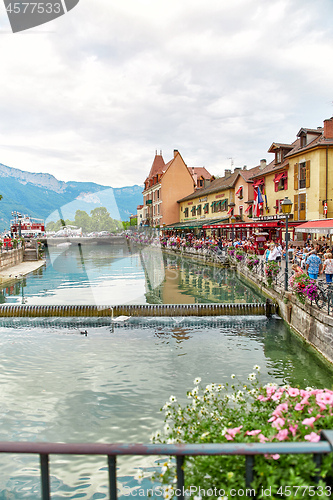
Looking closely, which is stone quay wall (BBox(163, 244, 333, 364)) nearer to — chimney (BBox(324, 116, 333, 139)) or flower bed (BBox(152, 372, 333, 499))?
flower bed (BBox(152, 372, 333, 499))

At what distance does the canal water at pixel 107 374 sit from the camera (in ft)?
19.0

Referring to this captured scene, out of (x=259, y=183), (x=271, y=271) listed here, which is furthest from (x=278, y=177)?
(x=271, y=271)

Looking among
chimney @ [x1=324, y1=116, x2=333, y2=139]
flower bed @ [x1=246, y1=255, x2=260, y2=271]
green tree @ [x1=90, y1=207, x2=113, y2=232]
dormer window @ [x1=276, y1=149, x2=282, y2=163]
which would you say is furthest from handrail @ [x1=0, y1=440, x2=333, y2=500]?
green tree @ [x1=90, y1=207, x2=113, y2=232]

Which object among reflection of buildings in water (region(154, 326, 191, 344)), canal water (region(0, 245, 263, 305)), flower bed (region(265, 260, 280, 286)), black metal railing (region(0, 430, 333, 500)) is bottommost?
reflection of buildings in water (region(154, 326, 191, 344))

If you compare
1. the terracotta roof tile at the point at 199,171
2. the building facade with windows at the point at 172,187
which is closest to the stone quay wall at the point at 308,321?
the building facade with windows at the point at 172,187

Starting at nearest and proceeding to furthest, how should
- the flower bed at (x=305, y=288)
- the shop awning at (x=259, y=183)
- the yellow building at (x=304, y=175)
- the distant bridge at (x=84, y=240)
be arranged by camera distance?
1. the flower bed at (x=305, y=288)
2. the yellow building at (x=304, y=175)
3. the shop awning at (x=259, y=183)
4. the distant bridge at (x=84, y=240)

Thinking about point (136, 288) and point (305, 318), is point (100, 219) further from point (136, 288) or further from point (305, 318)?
point (305, 318)

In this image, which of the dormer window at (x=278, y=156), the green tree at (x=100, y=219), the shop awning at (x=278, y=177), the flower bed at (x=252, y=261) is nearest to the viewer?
the flower bed at (x=252, y=261)

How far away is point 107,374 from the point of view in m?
9.45

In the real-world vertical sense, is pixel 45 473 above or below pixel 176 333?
above

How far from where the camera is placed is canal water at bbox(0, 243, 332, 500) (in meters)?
5.78

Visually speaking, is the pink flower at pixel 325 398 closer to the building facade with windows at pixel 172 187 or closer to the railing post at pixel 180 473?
the railing post at pixel 180 473

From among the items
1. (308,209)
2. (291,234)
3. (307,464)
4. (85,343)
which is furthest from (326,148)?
(307,464)

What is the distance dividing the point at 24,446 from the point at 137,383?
7.09 metres
